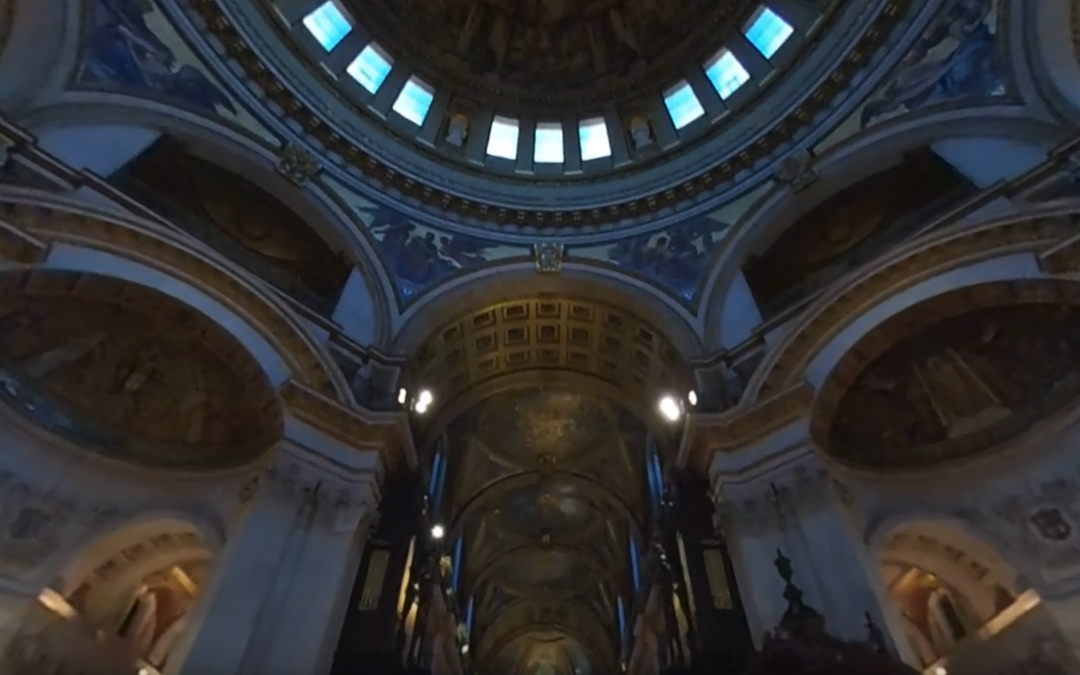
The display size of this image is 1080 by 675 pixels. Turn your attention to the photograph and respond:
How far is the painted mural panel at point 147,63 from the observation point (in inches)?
477

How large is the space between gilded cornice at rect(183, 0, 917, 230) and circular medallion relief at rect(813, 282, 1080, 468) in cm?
680

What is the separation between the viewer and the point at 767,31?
18.8 metres

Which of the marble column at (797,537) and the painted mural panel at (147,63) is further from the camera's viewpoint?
the painted mural panel at (147,63)

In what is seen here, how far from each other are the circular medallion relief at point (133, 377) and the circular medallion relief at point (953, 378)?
10.1 meters

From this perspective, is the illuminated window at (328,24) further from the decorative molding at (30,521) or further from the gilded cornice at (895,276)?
the gilded cornice at (895,276)

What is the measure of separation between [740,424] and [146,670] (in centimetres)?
1193

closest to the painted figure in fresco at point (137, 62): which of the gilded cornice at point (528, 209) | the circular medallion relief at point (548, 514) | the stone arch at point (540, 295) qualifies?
the gilded cornice at point (528, 209)

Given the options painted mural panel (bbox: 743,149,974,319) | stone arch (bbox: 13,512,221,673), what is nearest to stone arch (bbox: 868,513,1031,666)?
painted mural panel (bbox: 743,149,974,319)

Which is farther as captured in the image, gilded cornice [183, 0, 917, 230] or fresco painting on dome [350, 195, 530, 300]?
fresco painting on dome [350, 195, 530, 300]

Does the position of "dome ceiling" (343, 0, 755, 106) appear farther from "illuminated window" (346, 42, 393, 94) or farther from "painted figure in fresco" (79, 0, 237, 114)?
"painted figure in fresco" (79, 0, 237, 114)

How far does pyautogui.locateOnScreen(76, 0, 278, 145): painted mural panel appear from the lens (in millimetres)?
12125

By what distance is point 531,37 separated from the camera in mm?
23281

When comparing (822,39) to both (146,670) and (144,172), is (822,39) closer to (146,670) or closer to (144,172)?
(144,172)

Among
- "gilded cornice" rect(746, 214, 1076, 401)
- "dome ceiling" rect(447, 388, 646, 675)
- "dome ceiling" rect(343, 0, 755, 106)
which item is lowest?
"gilded cornice" rect(746, 214, 1076, 401)
